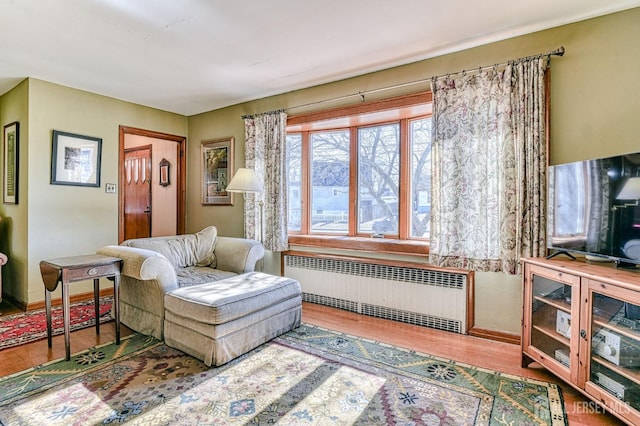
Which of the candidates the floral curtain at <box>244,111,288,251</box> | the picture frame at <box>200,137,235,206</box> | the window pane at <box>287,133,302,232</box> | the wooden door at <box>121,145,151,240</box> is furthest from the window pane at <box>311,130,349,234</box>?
the wooden door at <box>121,145,151,240</box>

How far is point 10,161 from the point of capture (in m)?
3.72

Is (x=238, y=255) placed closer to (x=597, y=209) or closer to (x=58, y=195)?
(x=58, y=195)

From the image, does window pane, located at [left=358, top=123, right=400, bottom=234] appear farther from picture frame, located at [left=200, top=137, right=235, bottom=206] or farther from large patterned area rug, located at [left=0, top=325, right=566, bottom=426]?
picture frame, located at [left=200, top=137, right=235, bottom=206]

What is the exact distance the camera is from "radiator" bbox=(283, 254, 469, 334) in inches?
112

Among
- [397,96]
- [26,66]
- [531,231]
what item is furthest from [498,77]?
[26,66]

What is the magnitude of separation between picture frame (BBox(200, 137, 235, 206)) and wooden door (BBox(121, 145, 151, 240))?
4.15ft

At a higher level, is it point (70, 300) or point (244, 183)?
point (244, 183)

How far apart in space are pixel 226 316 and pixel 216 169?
2.80m

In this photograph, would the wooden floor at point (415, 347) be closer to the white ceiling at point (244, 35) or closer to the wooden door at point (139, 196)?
the white ceiling at point (244, 35)

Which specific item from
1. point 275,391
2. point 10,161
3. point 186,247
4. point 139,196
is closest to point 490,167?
→ point 275,391

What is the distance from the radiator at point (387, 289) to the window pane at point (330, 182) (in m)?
0.48

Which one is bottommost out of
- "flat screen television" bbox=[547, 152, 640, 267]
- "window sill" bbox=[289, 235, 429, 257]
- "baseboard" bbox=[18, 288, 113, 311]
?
"baseboard" bbox=[18, 288, 113, 311]

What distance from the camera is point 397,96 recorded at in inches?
122

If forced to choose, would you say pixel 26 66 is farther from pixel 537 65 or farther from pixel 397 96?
pixel 537 65
